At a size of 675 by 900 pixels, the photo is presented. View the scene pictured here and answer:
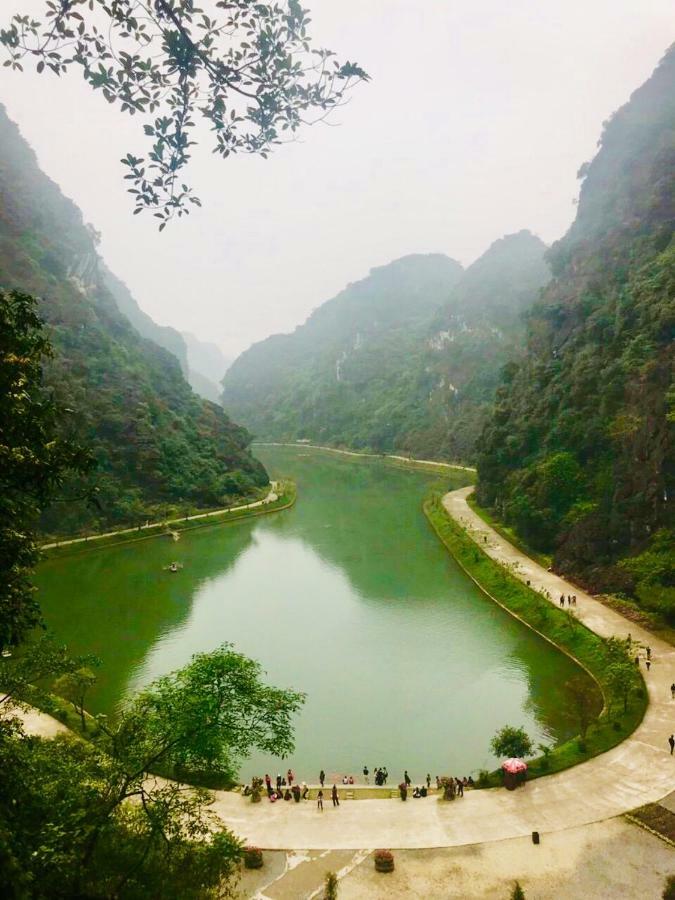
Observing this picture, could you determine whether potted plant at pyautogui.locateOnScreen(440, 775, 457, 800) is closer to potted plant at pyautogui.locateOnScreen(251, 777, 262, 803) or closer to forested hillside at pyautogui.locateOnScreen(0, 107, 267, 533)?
potted plant at pyautogui.locateOnScreen(251, 777, 262, 803)

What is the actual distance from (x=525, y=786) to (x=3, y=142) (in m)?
103

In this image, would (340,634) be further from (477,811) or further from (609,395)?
(609,395)

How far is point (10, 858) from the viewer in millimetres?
4121

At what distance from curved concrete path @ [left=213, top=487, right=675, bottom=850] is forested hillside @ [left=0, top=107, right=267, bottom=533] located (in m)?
37.1

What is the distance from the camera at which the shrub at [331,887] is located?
11.9 metres

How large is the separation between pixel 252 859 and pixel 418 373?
119m

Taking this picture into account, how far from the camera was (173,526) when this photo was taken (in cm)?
5375

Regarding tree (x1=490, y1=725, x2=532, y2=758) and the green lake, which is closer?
tree (x1=490, y1=725, x2=532, y2=758)

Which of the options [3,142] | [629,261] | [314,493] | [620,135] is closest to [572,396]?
[629,261]

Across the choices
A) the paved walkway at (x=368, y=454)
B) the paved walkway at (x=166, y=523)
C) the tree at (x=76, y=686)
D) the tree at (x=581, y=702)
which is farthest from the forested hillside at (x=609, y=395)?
the paved walkway at (x=368, y=454)

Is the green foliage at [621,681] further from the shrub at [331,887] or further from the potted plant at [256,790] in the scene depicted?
the potted plant at [256,790]

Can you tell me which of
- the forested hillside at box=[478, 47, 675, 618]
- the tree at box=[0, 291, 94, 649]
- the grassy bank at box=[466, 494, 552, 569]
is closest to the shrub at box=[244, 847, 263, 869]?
A: the tree at box=[0, 291, 94, 649]

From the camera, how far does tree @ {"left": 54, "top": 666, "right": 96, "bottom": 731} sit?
61.9 feet

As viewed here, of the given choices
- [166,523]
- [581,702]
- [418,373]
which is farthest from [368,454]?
[581,702]
